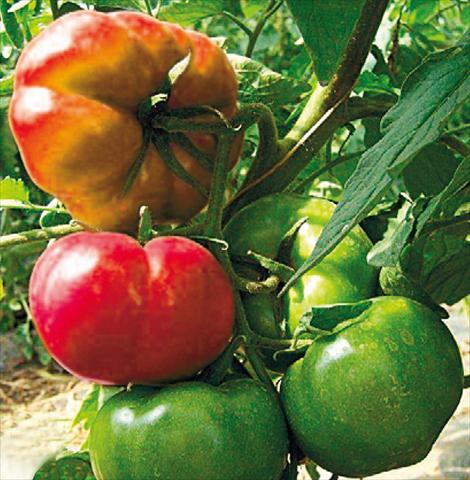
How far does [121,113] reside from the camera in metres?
0.67

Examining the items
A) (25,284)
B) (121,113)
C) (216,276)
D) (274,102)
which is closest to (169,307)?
(216,276)

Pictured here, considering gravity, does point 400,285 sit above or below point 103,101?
below

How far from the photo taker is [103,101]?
67 cm

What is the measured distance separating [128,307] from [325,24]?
22 cm

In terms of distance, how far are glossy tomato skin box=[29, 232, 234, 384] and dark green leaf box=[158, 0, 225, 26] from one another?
44cm

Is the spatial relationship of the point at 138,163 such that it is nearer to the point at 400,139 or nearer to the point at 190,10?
the point at 400,139

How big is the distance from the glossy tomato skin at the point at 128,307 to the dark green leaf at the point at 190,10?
0.44 metres

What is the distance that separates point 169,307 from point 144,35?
210 millimetres

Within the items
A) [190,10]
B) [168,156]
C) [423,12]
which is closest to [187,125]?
[168,156]

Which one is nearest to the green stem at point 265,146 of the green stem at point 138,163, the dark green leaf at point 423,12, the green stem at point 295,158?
the green stem at point 295,158

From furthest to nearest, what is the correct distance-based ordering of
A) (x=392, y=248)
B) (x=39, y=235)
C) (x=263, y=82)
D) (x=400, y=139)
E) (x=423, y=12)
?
1. (x=423, y=12)
2. (x=263, y=82)
3. (x=39, y=235)
4. (x=392, y=248)
5. (x=400, y=139)

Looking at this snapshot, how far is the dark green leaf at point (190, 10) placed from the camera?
101 centimetres

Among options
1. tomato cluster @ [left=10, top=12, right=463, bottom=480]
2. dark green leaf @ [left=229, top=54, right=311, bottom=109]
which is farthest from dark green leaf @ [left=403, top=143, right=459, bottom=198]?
tomato cluster @ [left=10, top=12, right=463, bottom=480]

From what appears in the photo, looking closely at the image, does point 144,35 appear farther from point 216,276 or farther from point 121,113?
point 216,276
